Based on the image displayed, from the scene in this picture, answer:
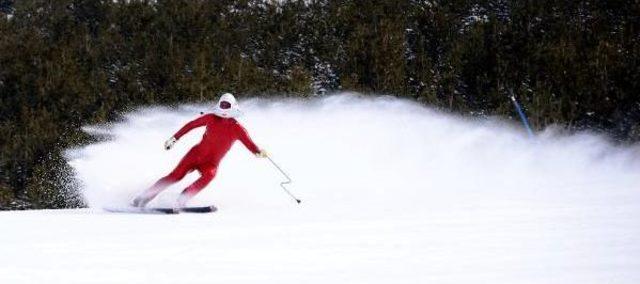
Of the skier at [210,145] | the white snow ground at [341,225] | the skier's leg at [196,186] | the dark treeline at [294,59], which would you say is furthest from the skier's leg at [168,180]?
the dark treeline at [294,59]

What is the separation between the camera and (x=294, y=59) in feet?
82.4

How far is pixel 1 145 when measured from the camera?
21.4 m

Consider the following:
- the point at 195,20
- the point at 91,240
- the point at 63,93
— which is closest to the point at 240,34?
the point at 195,20

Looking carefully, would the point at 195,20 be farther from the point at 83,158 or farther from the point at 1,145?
the point at 83,158

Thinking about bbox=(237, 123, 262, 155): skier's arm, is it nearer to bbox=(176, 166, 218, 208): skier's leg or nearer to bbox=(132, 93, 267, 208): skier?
bbox=(132, 93, 267, 208): skier

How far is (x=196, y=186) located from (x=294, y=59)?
1830cm

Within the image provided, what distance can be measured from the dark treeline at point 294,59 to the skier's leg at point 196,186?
13.4 metres

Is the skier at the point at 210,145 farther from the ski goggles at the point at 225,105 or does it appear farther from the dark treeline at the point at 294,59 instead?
the dark treeline at the point at 294,59

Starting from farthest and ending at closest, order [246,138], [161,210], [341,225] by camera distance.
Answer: [246,138] → [161,210] → [341,225]

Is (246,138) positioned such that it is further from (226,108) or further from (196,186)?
(196,186)

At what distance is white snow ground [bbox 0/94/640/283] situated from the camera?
319 centimetres

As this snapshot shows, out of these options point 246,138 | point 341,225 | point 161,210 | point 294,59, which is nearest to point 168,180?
point 161,210

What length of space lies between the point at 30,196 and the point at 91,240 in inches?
651

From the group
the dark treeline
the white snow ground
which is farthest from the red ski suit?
the dark treeline
